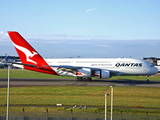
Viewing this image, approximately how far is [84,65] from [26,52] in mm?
14165

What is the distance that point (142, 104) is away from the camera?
28938mm

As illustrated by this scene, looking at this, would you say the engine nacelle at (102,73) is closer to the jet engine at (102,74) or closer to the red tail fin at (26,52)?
the jet engine at (102,74)

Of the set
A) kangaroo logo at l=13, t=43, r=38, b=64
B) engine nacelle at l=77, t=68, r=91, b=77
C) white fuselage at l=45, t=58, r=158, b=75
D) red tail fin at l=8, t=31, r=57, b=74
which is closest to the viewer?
white fuselage at l=45, t=58, r=158, b=75

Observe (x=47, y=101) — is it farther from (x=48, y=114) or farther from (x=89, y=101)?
(x=48, y=114)

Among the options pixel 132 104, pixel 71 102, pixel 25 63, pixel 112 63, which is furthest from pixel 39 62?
pixel 132 104

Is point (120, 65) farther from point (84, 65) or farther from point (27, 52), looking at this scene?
point (27, 52)

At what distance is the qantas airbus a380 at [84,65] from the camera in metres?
54.3

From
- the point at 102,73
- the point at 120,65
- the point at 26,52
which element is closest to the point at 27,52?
the point at 26,52

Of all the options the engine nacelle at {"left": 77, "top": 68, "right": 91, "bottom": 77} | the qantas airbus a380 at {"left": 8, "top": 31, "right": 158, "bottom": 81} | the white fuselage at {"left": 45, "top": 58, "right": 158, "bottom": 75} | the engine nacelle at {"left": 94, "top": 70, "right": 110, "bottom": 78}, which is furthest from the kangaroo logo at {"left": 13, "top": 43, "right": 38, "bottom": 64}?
the engine nacelle at {"left": 94, "top": 70, "right": 110, "bottom": 78}

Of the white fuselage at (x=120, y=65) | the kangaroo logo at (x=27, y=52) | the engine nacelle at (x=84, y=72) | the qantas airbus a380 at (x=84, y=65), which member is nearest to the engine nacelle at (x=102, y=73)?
the qantas airbus a380 at (x=84, y=65)

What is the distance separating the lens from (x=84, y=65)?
5672cm

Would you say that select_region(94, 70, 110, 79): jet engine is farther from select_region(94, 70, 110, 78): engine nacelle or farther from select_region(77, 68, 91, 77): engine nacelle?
select_region(77, 68, 91, 77): engine nacelle

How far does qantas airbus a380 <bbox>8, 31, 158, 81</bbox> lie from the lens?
54.3 metres

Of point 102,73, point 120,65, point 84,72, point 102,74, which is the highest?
point 120,65
